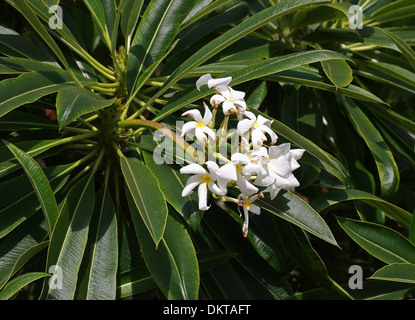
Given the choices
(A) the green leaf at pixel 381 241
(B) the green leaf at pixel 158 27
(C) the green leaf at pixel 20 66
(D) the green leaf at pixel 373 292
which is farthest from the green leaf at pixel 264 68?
(D) the green leaf at pixel 373 292

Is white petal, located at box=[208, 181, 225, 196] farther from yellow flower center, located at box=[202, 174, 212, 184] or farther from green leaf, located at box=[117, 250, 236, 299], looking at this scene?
green leaf, located at box=[117, 250, 236, 299]

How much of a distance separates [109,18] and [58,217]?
0.60 metres

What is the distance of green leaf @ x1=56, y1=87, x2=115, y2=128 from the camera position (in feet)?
3.10

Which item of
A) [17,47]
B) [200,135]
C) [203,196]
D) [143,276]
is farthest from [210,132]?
[17,47]

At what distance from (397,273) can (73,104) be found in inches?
→ 32.6

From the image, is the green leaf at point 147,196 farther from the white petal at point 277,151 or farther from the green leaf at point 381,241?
the green leaf at point 381,241

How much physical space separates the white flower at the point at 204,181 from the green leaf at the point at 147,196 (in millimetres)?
79

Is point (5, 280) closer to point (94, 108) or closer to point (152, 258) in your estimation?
point (152, 258)

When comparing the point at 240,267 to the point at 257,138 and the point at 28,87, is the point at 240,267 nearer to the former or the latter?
the point at 257,138

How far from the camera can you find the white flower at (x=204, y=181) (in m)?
0.90

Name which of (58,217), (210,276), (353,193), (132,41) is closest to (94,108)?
(58,217)

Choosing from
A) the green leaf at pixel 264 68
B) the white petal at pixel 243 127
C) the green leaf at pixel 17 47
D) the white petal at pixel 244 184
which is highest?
the green leaf at pixel 17 47

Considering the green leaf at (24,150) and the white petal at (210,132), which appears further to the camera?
the green leaf at (24,150)

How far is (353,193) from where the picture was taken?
1281 mm
